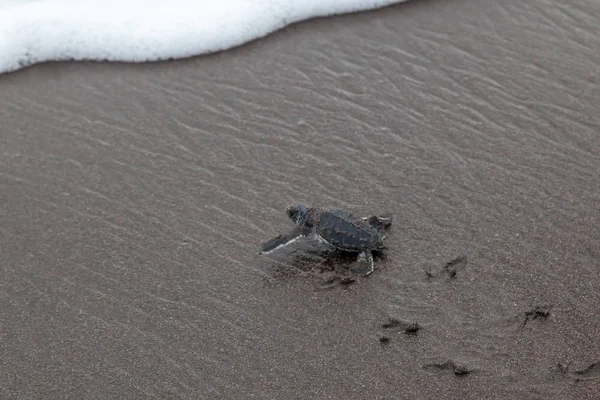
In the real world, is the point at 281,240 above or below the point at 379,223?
below

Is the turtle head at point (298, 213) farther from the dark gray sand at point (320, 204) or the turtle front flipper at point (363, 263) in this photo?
the turtle front flipper at point (363, 263)

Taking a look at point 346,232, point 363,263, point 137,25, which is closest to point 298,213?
point 346,232

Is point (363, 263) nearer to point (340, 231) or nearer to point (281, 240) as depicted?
point (340, 231)

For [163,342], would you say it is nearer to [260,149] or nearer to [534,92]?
[260,149]

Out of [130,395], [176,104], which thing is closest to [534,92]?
[176,104]

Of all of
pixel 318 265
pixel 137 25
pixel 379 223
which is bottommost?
pixel 318 265

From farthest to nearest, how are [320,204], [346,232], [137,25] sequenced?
[137,25], [320,204], [346,232]
